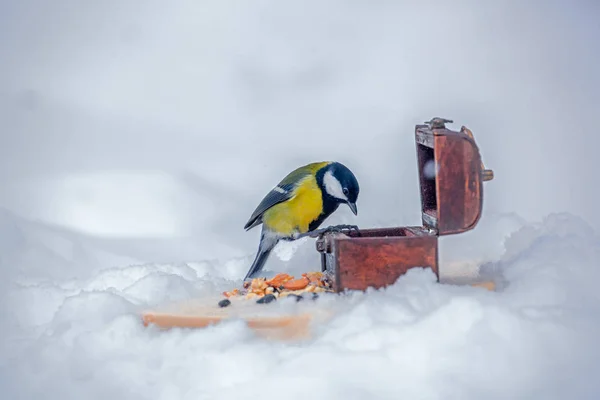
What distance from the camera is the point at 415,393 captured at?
152 cm

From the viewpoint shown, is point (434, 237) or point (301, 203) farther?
point (301, 203)

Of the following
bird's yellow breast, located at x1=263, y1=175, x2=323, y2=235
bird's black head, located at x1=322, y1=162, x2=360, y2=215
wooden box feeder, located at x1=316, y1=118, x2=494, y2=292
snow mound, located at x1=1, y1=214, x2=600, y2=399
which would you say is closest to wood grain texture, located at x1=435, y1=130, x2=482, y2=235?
wooden box feeder, located at x1=316, y1=118, x2=494, y2=292

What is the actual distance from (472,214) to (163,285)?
855 millimetres

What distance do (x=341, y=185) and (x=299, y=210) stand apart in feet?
0.64

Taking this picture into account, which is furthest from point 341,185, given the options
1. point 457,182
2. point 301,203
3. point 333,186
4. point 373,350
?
point 373,350

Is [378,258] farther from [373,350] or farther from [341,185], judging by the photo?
[341,185]

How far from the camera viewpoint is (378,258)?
186 centimetres

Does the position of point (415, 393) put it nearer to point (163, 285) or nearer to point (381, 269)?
point (381, 269)

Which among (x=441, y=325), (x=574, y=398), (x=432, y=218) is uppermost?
(x=432, y=218)

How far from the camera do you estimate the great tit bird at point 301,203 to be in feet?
8.62

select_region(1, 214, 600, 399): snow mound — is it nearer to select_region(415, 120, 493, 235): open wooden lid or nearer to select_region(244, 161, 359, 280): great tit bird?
select_region(415, 120, 493, 235): open wooden lid

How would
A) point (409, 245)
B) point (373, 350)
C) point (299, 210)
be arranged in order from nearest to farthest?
1. point (373, 350)
2. point (409, 245)
3. point (299, 210)

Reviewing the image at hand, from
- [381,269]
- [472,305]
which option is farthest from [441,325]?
[381,269]

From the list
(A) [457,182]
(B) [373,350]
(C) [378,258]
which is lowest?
(B) [373,350]
